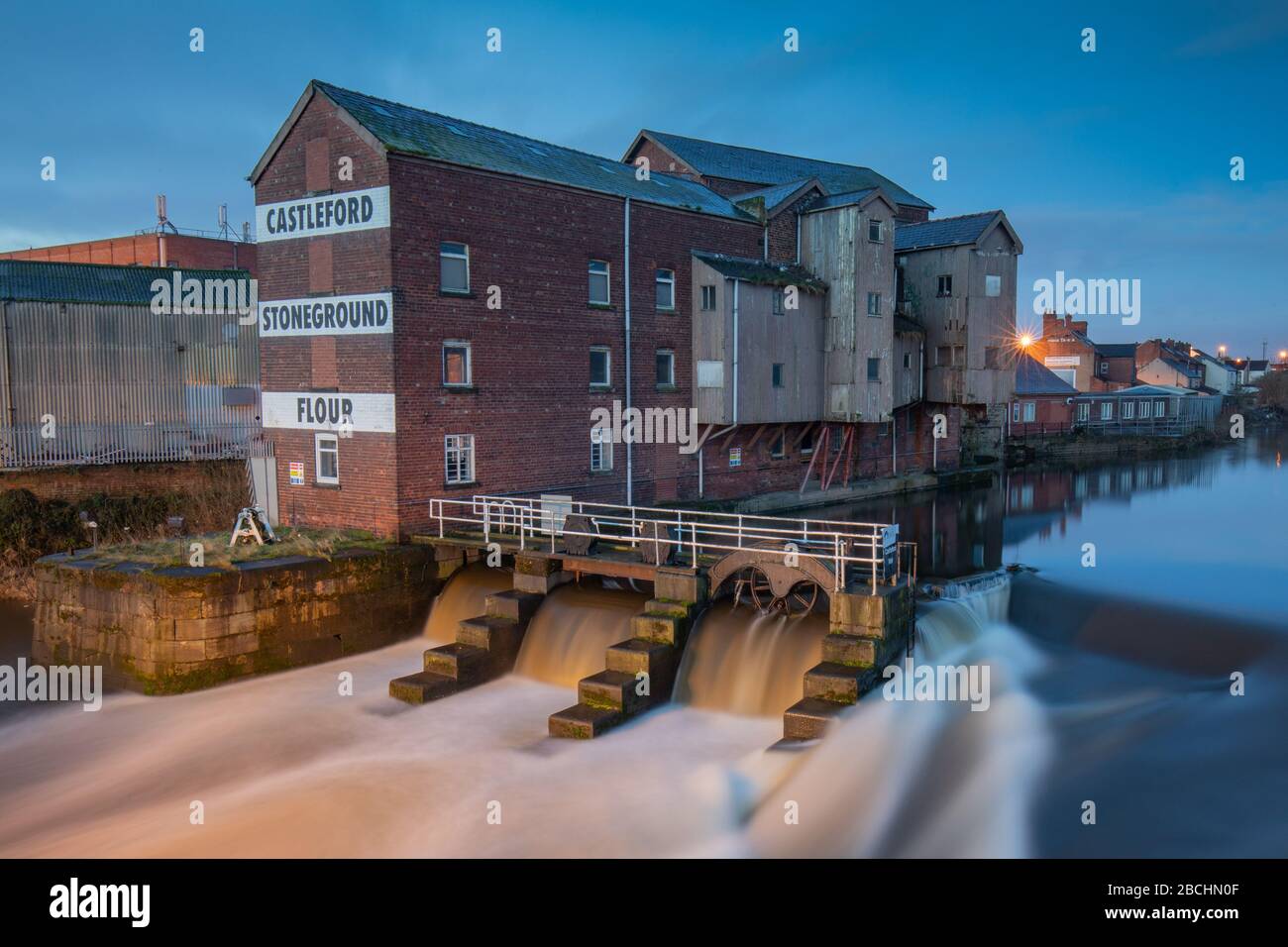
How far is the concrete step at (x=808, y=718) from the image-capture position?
12398mm

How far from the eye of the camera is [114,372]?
25.4m

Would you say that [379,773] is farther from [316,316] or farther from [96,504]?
[96,504]

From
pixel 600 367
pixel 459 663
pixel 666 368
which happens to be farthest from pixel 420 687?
pixel 666 368

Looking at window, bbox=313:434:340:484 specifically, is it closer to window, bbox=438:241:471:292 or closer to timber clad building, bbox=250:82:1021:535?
timber clad building, bbox=250:82:1021:535

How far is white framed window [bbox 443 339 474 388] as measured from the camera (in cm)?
2009

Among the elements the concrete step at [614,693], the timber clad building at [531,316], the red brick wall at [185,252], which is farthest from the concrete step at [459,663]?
the red brick wall at [185,252]

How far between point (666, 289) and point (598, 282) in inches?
111

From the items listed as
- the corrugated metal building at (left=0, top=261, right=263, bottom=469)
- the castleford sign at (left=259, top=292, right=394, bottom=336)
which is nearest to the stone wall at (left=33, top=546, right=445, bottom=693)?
the castleford sign at (left=259, top=292, right=394, bottom=336)

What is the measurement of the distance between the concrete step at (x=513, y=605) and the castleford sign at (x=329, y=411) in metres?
4.45

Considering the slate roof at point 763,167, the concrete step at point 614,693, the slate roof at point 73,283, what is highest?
the slate roof at point 763,167

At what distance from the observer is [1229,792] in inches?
441

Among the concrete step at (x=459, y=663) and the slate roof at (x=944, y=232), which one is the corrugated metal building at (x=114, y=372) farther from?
the slate roof at (x=944, y=232)
